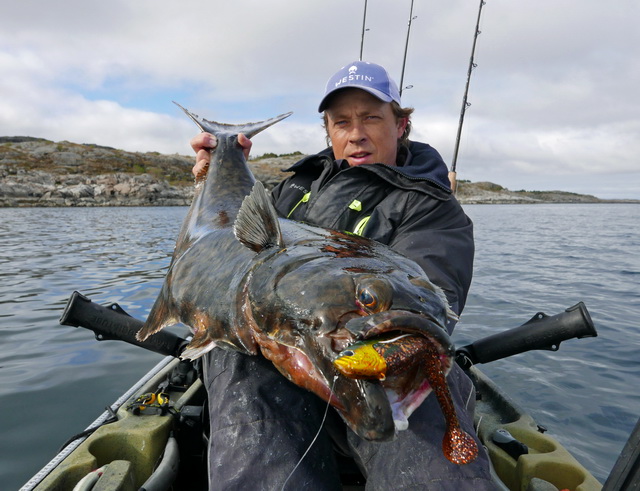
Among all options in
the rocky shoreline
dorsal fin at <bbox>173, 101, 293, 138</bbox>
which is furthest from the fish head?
the rocky shoreline

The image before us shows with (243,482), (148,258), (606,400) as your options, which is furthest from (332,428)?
(148,258)

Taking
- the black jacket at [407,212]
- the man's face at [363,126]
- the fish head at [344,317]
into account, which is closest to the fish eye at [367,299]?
the fish head at [344,317]

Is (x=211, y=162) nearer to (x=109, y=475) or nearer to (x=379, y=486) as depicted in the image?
(x=109, y=475)

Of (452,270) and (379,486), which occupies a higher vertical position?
(452,270)

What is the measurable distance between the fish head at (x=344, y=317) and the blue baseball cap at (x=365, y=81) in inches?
84.9

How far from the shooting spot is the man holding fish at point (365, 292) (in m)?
1.92

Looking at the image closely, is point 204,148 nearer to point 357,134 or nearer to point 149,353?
point 357,134

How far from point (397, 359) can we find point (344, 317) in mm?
283

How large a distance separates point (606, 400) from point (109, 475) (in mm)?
5709

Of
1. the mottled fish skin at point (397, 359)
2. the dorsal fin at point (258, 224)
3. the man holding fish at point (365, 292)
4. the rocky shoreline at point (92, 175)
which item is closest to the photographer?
the mottled fish skin at point (397, 359)

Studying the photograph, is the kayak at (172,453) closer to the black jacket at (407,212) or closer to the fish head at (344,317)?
the black jacket at (407,212)

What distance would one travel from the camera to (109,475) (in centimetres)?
250

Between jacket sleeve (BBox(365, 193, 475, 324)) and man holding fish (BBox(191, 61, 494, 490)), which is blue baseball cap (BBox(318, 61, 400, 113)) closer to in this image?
man holding fish (BBox(191, 61, 494, 490))

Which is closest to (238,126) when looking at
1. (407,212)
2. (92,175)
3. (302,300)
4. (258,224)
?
(407,212)
